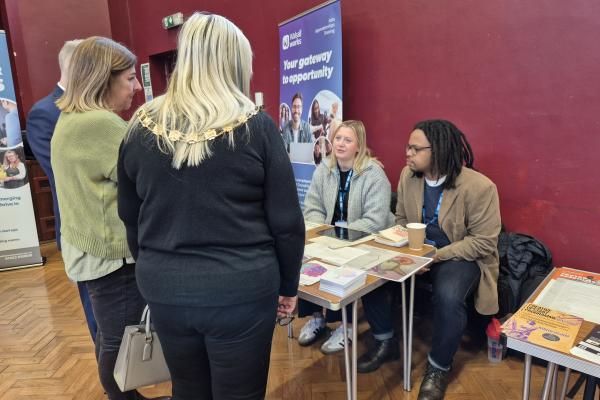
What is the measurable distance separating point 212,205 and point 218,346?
36cm

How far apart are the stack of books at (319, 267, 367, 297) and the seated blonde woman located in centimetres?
85

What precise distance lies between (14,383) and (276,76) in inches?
123

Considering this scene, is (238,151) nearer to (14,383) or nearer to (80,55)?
(80,55)

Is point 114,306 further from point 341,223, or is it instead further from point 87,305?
point 341,223

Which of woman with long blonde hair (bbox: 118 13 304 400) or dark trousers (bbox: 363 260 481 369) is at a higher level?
woman with long blonde hair (bbox: 118 13 304 400)

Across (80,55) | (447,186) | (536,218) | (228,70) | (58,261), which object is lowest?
(58,261)

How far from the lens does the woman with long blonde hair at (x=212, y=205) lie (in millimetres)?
951

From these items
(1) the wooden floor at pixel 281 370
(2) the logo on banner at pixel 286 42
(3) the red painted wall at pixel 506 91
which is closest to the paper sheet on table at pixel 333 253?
(1) the wooden floor at pixel 281 370

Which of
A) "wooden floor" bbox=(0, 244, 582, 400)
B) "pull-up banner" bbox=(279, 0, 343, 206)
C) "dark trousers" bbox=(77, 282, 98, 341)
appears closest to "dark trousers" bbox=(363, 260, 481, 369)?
"wooden floor" bbox=(0, 244, 582, 400)

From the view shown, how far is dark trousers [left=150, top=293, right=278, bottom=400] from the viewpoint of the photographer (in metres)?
1.01

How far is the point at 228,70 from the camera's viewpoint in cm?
100

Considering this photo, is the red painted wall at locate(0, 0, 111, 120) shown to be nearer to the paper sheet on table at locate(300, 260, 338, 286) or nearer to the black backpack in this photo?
the paper sheet on table at locate(300, 260, 338, 286)

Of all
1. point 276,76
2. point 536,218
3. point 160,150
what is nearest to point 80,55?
point 160,150

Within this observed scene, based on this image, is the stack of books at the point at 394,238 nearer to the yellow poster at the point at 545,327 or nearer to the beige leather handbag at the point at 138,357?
the yellow poster at the point at 545,327
